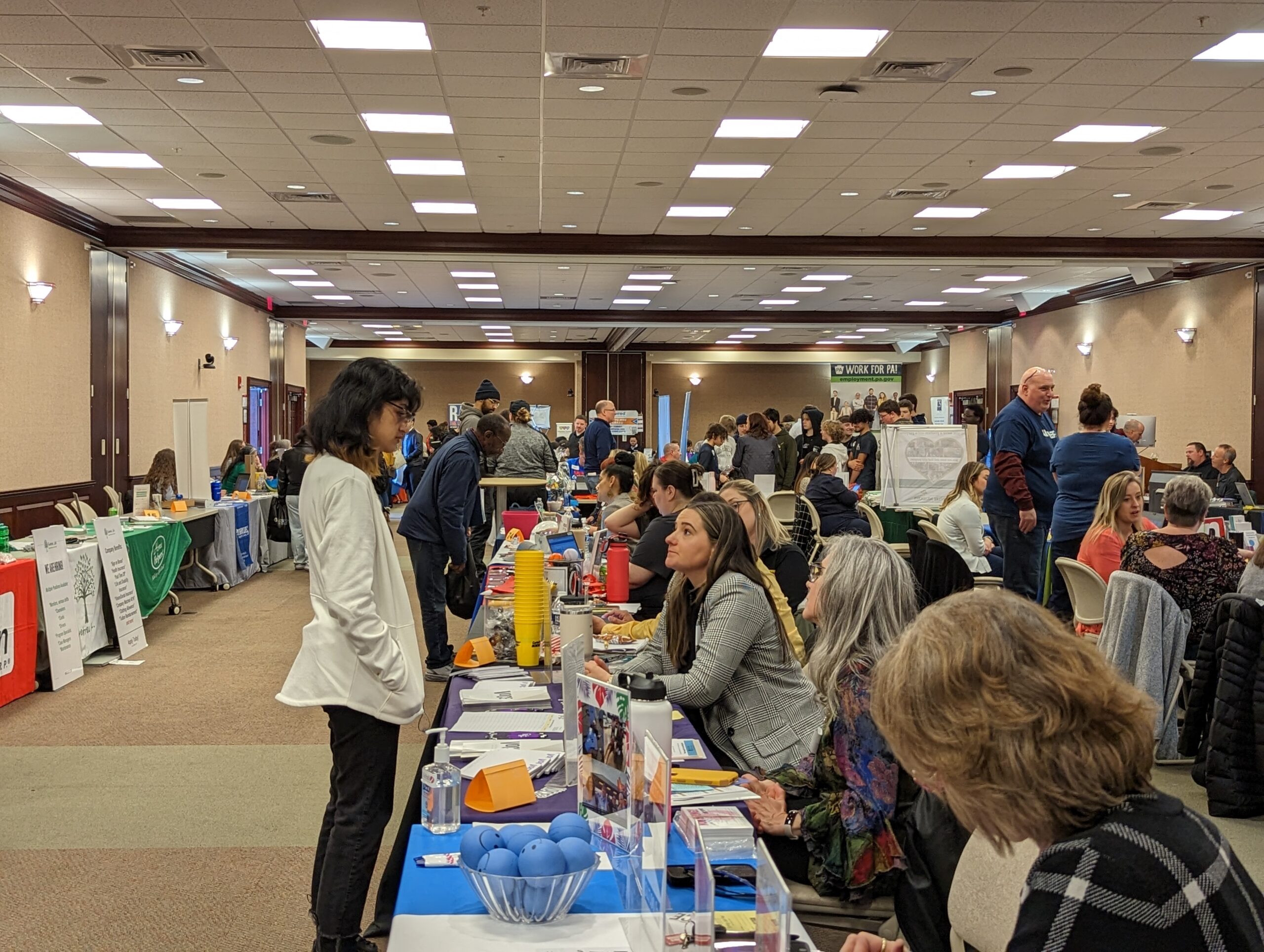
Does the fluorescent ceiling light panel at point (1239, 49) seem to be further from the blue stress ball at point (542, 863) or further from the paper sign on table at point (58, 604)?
the paper sign on table at point (58, 604)

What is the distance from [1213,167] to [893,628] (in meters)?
7.80

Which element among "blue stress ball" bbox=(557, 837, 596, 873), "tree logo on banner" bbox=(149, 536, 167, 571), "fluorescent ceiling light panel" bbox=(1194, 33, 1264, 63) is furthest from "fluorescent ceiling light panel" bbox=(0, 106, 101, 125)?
"blue stress ball" bbox=(557, 837, 596, 873)

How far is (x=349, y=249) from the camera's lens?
11984mm

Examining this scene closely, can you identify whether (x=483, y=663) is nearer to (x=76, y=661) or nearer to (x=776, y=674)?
(x=776, y=674)

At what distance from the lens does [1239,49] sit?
237 inches

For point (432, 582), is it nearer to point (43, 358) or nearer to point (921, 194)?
point (43, 358)

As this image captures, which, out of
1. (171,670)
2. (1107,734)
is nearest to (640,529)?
(171,670)

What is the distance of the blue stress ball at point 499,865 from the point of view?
5.65ft

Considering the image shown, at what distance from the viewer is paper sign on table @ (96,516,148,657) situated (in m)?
7.32

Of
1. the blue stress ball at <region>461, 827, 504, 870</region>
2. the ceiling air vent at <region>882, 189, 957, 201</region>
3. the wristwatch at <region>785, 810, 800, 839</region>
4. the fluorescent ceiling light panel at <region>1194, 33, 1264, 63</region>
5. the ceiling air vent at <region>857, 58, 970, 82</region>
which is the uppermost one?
the fluorescent ceiling light panel at <region>1194, 33, 1264, 63</region>

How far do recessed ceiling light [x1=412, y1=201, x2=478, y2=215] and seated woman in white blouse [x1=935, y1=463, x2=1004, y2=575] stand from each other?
5078mm

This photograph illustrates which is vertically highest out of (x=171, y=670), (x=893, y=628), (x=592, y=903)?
(x=893, y=628)

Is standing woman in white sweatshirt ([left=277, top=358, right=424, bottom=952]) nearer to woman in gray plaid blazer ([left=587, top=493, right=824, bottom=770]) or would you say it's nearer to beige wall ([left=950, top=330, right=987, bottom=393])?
woman in gray plaid blazer ([left=587, top=493, right=824, bottom=770])

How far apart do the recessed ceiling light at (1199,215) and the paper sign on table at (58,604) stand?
9.69 m
